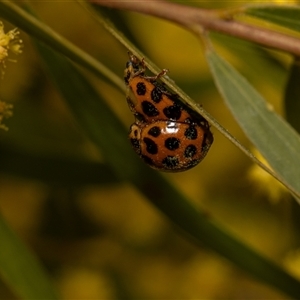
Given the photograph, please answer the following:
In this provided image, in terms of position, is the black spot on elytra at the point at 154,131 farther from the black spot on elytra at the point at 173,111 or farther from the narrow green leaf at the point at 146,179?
the narrow green leaf at the point at 146,179

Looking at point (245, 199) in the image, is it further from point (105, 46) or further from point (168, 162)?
point (168, 162)

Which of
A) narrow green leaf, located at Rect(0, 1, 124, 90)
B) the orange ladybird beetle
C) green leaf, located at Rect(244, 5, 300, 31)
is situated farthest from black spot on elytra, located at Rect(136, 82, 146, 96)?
green leaf, located at Rect(244, 5, 300, 31)

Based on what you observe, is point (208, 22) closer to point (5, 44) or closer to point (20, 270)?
point (5, 44)

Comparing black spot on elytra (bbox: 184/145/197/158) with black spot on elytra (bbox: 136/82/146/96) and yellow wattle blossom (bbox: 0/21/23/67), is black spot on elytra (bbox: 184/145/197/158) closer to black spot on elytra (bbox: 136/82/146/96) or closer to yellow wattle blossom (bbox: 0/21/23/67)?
black spot on elytra (bbox: 136/82/146/96)

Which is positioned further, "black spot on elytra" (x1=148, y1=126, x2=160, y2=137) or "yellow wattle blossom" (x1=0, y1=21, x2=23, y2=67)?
"black spot on elytra" (x1=148, y1=126, x2=160, y2=137)

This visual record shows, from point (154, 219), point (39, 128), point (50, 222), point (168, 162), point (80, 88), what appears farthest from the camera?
point (154, 219)

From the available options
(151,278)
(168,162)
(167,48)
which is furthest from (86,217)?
(168,162)
